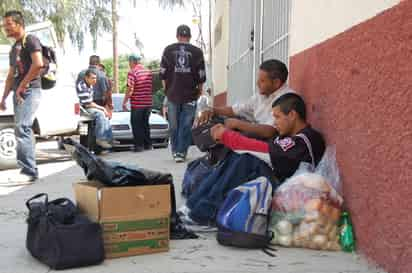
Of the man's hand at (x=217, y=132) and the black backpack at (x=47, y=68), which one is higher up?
the black backpack at (x=47, y=68)

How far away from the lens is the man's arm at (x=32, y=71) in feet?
16.8

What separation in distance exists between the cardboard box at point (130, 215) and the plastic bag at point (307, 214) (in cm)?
71

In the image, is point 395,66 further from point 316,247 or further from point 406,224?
point 316,247

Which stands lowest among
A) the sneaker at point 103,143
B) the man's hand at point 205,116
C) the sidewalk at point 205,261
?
the sidewalk at point 205,261

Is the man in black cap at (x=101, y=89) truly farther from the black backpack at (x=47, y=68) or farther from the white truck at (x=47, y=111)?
the black backpack at (x=47, y=68)

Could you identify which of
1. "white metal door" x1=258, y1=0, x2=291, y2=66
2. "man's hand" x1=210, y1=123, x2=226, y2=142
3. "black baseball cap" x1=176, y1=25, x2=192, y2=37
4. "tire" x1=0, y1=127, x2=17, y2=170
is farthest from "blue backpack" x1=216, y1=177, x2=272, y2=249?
"tire" x1=0, y1=127, x2=17, y2=170

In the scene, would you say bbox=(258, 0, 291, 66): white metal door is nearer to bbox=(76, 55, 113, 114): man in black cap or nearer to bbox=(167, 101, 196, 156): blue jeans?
bbox=(167, 101, 196, 156): blue jeans

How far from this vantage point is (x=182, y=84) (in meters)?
6.90

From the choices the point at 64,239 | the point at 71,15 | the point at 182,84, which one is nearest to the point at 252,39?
the point at 182,84

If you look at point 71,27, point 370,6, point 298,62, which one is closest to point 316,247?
point 370,6

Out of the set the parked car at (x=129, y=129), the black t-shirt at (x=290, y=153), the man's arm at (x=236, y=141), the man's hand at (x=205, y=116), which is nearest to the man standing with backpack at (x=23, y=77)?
the man's hand at (x=205, y=116)

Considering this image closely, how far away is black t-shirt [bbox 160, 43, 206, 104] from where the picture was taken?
6918 mm

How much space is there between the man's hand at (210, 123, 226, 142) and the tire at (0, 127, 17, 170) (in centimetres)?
417

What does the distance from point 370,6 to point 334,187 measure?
46.9 inches
